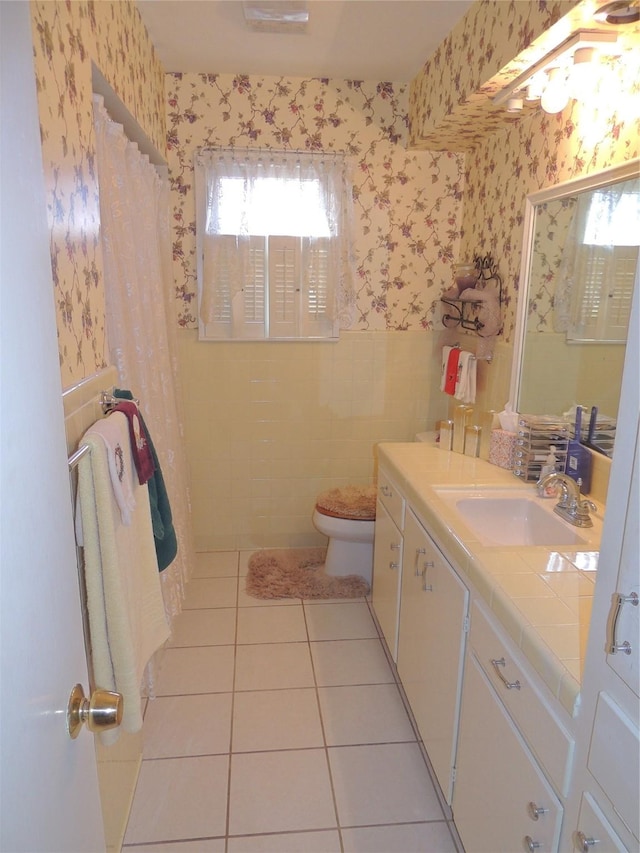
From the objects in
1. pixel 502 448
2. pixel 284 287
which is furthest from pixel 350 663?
pixel 284 287

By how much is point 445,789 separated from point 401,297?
244 cm

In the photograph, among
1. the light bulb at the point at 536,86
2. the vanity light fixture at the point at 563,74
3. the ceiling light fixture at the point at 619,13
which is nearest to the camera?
the ceiling light fixture at the point at 619,13

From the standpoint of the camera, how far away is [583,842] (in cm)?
94

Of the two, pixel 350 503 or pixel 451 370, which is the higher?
pixel 451 370

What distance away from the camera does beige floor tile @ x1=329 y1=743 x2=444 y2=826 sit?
179 centimetres

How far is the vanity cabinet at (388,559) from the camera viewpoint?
7.52 feet

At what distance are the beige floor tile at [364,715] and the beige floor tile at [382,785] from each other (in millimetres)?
44

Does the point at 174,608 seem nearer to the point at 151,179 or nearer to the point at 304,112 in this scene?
the point at 151,179

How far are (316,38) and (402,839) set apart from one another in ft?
10.0

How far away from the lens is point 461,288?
291cm

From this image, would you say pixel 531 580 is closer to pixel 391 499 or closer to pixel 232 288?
pixel 391 499

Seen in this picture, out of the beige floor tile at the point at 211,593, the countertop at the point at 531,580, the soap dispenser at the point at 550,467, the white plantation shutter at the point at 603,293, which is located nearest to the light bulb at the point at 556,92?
the white plantation shutter at the point at 603,293

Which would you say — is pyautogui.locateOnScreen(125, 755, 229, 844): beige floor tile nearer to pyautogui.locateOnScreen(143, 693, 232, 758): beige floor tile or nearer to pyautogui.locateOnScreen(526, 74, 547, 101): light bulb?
pyautogui.locateOnScreen(143, 693, 232, 758): beige floor tile

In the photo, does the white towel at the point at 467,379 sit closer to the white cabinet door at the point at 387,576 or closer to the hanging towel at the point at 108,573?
the white cabinet door at the point at 387,576
